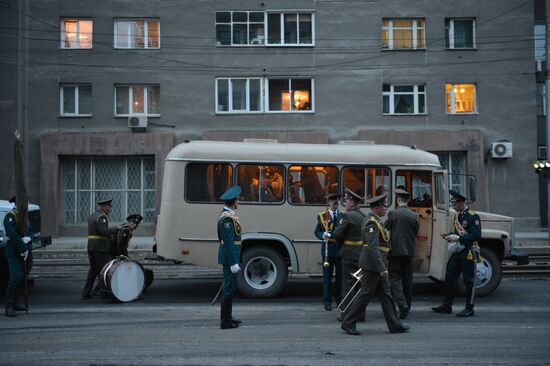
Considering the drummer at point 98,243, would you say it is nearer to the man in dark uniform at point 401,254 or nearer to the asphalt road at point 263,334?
the asphalt road at point 263,334

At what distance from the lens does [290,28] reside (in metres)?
26.2

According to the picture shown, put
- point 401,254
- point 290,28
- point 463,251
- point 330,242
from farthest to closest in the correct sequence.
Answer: point 290,28
point 330,242
point 463,251
point 401,254

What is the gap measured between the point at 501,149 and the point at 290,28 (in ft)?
32.4

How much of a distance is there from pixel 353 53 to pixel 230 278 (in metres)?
18.6

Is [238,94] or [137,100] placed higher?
[238,94]

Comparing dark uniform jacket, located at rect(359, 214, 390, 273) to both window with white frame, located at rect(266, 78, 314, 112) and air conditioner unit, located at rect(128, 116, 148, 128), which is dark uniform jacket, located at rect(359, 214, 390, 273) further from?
air conditioner unit, located at rect(128, 116, 148, 128)

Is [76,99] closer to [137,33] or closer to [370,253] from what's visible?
[137,33]

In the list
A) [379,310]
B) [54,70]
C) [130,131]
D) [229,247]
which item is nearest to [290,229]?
[379,310]

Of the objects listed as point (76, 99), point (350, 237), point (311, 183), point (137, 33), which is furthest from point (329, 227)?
point (76, 99)

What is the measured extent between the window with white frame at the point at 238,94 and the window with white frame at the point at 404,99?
5.22 m

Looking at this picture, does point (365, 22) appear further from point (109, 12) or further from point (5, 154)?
point (5, 154)

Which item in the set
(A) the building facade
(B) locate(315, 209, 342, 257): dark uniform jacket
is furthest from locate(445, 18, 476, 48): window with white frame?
(B) locate(315, 209, 342, 257): dark uniform jacket

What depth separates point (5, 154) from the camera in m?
25.6

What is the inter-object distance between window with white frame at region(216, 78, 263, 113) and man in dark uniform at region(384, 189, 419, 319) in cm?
1632
